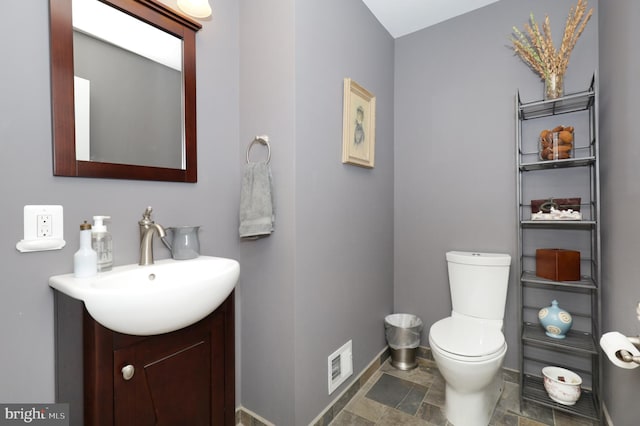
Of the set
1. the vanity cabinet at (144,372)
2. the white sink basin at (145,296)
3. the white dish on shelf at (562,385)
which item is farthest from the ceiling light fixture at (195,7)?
the white dish on shelf at (562,385)

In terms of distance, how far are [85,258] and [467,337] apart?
1.80 meters

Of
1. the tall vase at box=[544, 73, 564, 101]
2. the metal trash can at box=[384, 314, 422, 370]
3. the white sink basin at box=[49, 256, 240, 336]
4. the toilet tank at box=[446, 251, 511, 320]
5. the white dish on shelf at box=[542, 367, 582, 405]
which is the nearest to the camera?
the white sink basin at box=[49, 256, 240, 336]

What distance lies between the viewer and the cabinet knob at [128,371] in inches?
35.6

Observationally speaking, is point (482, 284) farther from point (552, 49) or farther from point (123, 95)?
point (123, 95)

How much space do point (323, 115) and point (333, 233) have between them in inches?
25.5

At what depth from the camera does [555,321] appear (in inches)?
68.4

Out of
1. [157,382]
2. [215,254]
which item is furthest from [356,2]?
[157,382]

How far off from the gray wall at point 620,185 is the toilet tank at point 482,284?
47 cm

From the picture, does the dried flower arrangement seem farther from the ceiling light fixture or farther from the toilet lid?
the ceiling light fixture

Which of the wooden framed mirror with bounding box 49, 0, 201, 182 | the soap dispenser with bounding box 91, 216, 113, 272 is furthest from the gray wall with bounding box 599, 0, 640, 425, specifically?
the soap dispenser with bounding box 91, 216, 113, 272

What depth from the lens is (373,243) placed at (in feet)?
7.09

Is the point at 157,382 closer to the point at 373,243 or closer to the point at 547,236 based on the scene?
the point at 373,243

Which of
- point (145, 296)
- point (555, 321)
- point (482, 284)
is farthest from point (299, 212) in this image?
point (555, 321)

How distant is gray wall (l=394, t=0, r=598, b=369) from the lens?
2012 mm
